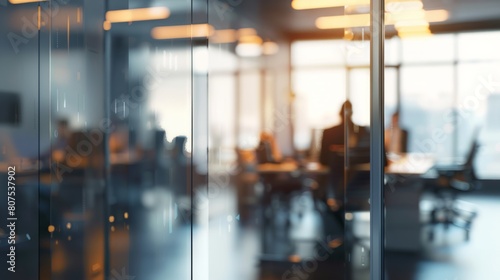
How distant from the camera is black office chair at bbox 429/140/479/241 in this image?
2.82 m

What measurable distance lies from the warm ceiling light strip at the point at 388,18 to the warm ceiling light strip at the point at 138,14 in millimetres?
1200

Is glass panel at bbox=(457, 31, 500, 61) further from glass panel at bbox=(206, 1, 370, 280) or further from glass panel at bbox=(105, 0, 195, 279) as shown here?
glass panel at bbox=(105, 0, 195, 279)

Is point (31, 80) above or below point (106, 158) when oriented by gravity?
above

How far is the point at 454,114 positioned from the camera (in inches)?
111

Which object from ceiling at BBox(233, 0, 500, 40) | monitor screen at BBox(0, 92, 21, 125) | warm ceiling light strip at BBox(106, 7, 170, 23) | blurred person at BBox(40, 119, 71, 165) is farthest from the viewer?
monitor screen at BBox(0, 92, 21, 125)

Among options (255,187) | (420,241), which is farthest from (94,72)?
(420,241)

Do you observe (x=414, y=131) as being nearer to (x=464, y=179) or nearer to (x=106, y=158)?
(x=464, y=179)

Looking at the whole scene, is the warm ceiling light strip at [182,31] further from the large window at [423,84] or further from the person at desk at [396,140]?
the person at desk at [396,140]

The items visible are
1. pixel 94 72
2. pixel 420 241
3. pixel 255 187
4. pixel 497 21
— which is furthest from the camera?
pixel 94 72

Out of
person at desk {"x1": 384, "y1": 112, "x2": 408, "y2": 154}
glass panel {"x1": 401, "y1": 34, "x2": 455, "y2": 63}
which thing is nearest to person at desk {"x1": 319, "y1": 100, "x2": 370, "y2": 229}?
person at desk {"x1": 384, "y1": 112, "x2": 408, "y2": 154}

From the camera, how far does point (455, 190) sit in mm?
2873

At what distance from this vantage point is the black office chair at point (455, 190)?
9.25 ft

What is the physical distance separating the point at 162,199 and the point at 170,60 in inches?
38.9

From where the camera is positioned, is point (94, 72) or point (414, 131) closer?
point (414, 131)
